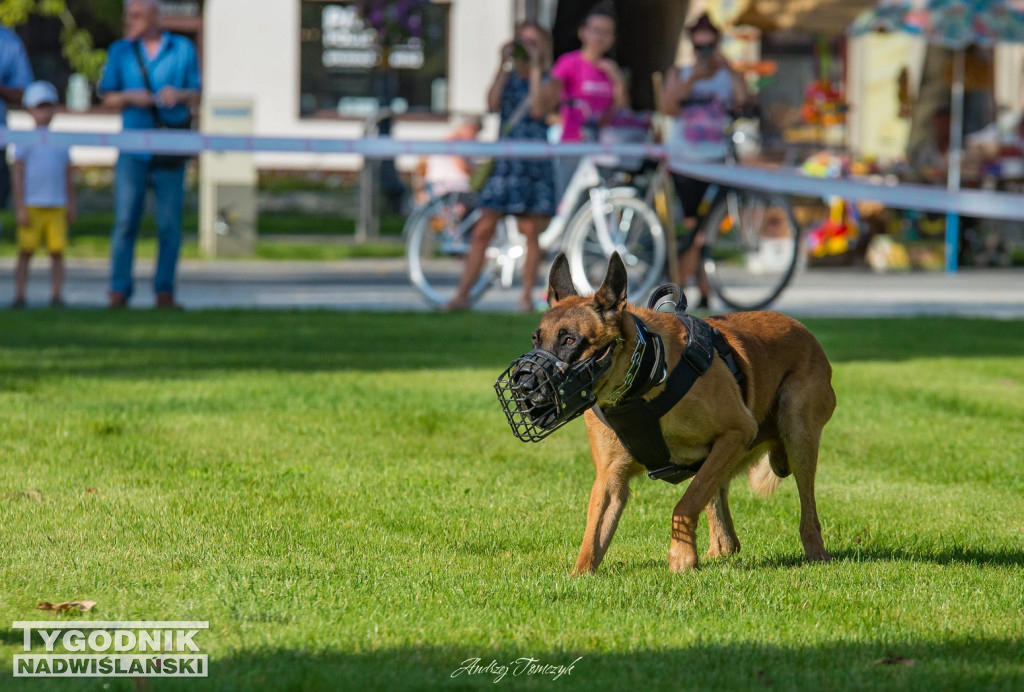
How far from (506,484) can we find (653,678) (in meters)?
2.36

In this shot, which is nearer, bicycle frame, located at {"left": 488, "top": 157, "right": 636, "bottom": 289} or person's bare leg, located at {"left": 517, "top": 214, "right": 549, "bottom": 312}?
person's bare leg, located at {"left": 517, "top": 214, "right": 549, "bottom": 312}

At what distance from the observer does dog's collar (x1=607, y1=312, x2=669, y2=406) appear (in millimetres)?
4047

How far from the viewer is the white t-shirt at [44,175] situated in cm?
1146

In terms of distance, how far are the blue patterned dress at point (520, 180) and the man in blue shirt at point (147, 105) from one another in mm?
2408

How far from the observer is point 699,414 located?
4.22 m

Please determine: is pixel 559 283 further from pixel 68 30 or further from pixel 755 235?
pixel 68 30

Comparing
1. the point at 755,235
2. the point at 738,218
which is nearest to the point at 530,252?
the point at 738,218

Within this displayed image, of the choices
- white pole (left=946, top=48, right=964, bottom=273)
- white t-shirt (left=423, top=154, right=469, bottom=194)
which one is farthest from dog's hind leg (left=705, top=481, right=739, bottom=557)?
white pole (left=946, top=48, right=964, bottom=273)

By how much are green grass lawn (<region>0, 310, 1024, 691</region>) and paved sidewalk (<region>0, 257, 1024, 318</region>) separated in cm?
415

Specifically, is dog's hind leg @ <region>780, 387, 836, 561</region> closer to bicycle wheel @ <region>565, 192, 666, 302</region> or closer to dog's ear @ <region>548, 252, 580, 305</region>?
dog's ear @ <region>548, 252, 580, 305</region>

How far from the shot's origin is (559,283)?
4.36 meters

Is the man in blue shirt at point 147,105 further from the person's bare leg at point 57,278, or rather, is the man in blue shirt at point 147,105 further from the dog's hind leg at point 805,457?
the dog's hind leg at point 805,457

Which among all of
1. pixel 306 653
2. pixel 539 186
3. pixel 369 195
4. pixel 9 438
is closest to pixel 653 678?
pixel 306 653

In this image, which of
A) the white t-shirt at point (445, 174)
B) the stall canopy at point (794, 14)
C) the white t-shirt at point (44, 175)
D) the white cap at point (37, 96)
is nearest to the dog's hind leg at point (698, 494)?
the white cap at point (37, 96)
